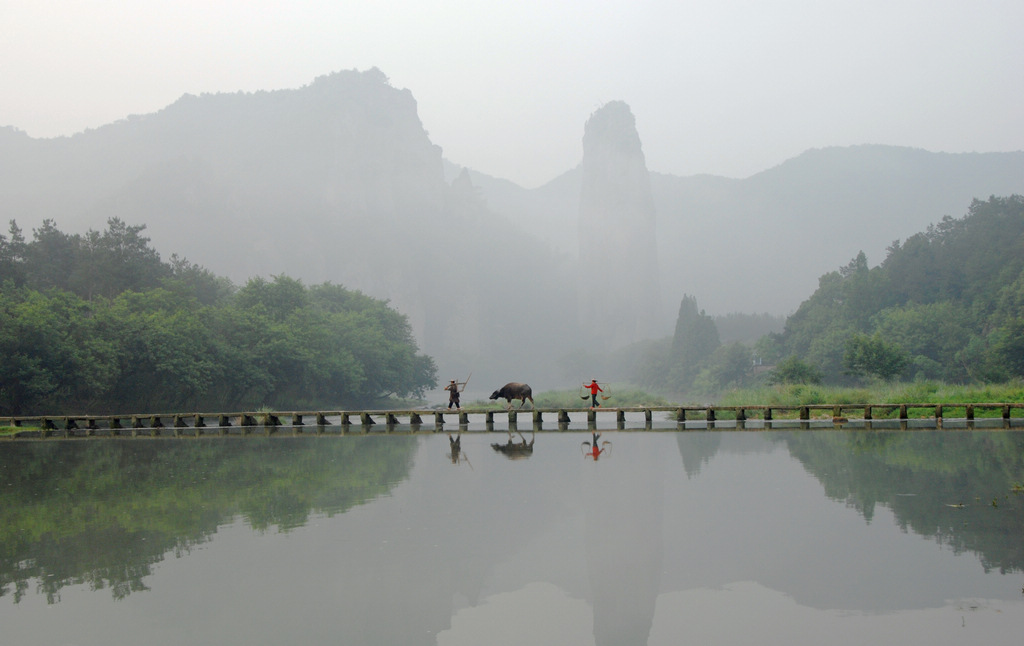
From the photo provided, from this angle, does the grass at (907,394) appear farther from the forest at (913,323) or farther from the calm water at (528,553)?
the calm water at (528,553)

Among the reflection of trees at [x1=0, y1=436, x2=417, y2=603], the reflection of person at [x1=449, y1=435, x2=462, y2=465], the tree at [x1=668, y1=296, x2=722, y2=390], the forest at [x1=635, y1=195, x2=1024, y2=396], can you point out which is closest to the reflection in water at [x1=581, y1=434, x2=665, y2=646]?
the reflection of person at [x1=449, y1=435, x2=462, y2=465]

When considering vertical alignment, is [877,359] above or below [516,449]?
above

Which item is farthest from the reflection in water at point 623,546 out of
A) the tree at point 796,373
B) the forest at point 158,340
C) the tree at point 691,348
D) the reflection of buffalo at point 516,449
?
the tree at point 691,348

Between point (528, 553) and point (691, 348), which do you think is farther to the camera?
point (691, 348)

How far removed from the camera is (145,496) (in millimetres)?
18188

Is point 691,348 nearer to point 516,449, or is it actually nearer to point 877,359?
point 877,359

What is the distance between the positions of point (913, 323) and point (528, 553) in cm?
8836

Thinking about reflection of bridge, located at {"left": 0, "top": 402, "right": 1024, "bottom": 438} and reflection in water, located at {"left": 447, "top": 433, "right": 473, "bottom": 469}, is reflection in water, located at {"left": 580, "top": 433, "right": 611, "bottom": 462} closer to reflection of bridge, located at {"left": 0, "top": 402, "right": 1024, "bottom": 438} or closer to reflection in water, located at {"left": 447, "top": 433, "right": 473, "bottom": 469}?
reflection in water, located at {"left": 447, "top": 433, "right": 473, "bottom": 469}

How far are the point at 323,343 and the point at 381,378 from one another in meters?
12.0

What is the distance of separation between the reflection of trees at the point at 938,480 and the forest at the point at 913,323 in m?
33.3

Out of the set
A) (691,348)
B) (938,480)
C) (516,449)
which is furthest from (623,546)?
(691,348)

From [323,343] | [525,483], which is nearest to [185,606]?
[525,483]

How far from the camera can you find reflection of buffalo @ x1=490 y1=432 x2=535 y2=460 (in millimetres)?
24891

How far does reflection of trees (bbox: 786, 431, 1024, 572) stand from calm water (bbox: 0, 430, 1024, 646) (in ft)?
0.26
